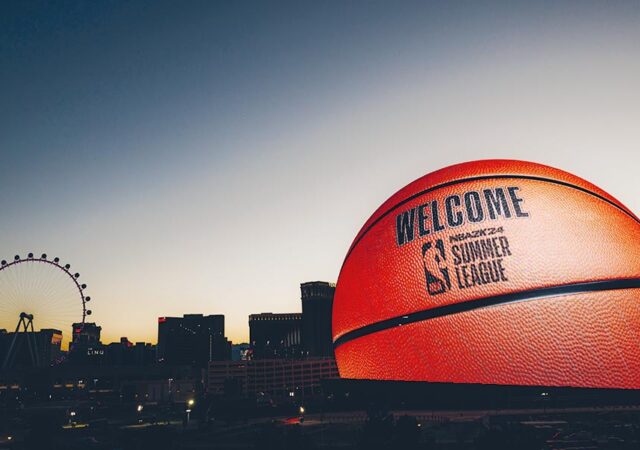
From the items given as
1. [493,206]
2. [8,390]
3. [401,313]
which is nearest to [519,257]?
[493,206]

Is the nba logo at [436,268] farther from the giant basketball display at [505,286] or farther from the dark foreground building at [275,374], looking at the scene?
the dark foreground building at [275,374]

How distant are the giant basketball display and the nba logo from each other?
12mm

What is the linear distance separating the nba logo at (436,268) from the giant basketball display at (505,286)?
0.04 ft

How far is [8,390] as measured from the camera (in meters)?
91.8

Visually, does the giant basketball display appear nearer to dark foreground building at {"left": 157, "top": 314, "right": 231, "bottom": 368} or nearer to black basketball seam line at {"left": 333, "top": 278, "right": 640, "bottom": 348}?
black basketball seam line at {"left": 333, "top": 278, "right": 640, "bottom": 348}

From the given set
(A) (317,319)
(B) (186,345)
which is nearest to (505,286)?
(A) (317,319)

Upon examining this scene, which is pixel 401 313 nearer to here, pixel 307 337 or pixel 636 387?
pixel 636 387

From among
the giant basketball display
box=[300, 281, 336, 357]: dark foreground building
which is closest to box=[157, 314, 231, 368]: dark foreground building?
box=[300, 281, 336, 357]: dark foreground building

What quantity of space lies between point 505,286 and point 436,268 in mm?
705

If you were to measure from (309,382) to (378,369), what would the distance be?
455 feet

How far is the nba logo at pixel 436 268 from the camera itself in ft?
14.4

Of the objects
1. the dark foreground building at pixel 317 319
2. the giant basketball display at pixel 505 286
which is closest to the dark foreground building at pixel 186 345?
the dark foreground building at pixel 317 319

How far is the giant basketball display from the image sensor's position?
3914 millimetres

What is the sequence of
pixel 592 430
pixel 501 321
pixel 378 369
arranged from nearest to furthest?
pixel 501 321
pixel 378 369
pixel 592 430
